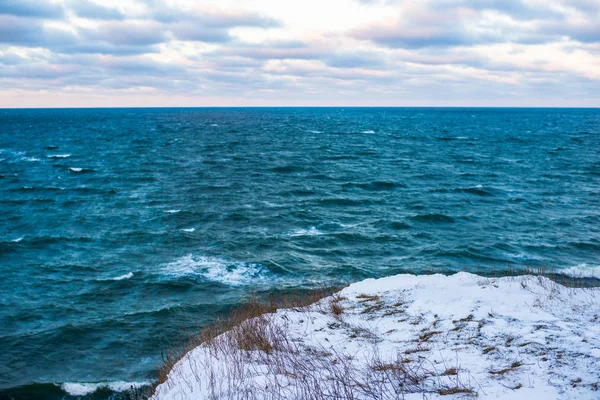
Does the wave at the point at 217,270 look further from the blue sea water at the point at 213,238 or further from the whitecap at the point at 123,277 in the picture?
the whitecap at the point at 123,277

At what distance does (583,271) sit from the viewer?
19.5 m

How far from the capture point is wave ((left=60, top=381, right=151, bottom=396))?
12.1 metres

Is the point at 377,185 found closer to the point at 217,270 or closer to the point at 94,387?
the point at 217,270

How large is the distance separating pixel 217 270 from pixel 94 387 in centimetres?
831

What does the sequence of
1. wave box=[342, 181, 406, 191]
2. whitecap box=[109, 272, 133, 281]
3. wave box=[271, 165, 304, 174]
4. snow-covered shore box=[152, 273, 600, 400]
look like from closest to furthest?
snow-covered shore box=[152, 273, 600, 400] → whitecap box=[109, 272, 133, 281] → wave box=[342, 181, 406, 191] → wave box=[271, 165, 304, 174]

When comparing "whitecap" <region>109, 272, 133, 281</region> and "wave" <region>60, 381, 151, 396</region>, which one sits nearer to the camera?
"wave" <region>60, 381, 151, 396</region>

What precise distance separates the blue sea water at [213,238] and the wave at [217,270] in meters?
0.09

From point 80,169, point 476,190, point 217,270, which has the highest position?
point 80,169

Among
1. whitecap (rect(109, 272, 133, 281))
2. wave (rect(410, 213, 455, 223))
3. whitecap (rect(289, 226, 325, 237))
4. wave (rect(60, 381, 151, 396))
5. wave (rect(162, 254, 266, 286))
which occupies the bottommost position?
wave (rect(60, 381, 151, 396))

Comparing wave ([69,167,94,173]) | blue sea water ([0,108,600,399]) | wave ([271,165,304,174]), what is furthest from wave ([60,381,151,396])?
wave ([69,167,94,173])

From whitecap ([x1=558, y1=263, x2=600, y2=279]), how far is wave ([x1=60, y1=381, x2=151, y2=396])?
55.4ft

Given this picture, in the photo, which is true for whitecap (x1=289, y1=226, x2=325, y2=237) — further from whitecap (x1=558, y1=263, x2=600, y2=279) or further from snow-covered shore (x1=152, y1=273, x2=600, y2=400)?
snow-covered shore (x1=152, y1=273, x2=600, y2=400)

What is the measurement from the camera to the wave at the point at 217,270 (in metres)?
19.2

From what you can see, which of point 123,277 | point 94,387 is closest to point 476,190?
point 123,277
